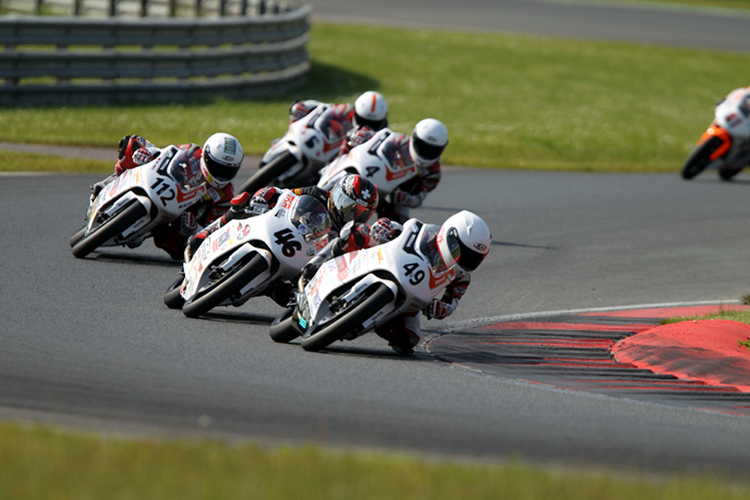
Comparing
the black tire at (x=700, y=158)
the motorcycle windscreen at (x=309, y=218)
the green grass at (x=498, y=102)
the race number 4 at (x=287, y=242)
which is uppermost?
the motorcycle windscreen at (x=309, y=218)

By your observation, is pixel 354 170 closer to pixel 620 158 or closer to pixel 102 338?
pixel 102 338

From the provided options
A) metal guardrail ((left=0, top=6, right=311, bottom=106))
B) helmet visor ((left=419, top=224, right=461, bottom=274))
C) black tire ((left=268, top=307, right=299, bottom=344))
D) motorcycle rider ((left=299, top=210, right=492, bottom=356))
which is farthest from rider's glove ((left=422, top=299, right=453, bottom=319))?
metal guardrail ((left=0, top=6, right=311, bottom=106))

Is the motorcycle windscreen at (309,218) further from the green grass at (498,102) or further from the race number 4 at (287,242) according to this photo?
the green grass at (498,102)

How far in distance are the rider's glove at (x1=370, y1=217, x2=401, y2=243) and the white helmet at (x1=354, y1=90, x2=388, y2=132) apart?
18.0ft

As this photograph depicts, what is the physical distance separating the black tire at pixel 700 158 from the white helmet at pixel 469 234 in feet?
39.6

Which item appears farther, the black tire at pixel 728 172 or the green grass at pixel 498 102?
the black tire at pixel 728 172

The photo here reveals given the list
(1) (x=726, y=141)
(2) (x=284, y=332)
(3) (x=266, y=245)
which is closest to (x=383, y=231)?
(3) (x=266, y=245)

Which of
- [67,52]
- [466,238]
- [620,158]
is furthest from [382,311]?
[620,158]

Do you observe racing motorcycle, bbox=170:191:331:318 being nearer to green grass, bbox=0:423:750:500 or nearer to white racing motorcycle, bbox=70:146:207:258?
white racing motorcycle, bbox=70:146:207:258

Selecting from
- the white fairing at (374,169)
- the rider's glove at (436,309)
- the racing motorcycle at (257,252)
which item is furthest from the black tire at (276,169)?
the rider's glove at (436,309)

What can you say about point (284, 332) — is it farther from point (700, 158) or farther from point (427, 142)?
point (700, 158)

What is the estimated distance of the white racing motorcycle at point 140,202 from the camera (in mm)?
9156

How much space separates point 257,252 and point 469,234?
5.59 ft

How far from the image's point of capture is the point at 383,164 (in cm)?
1119
